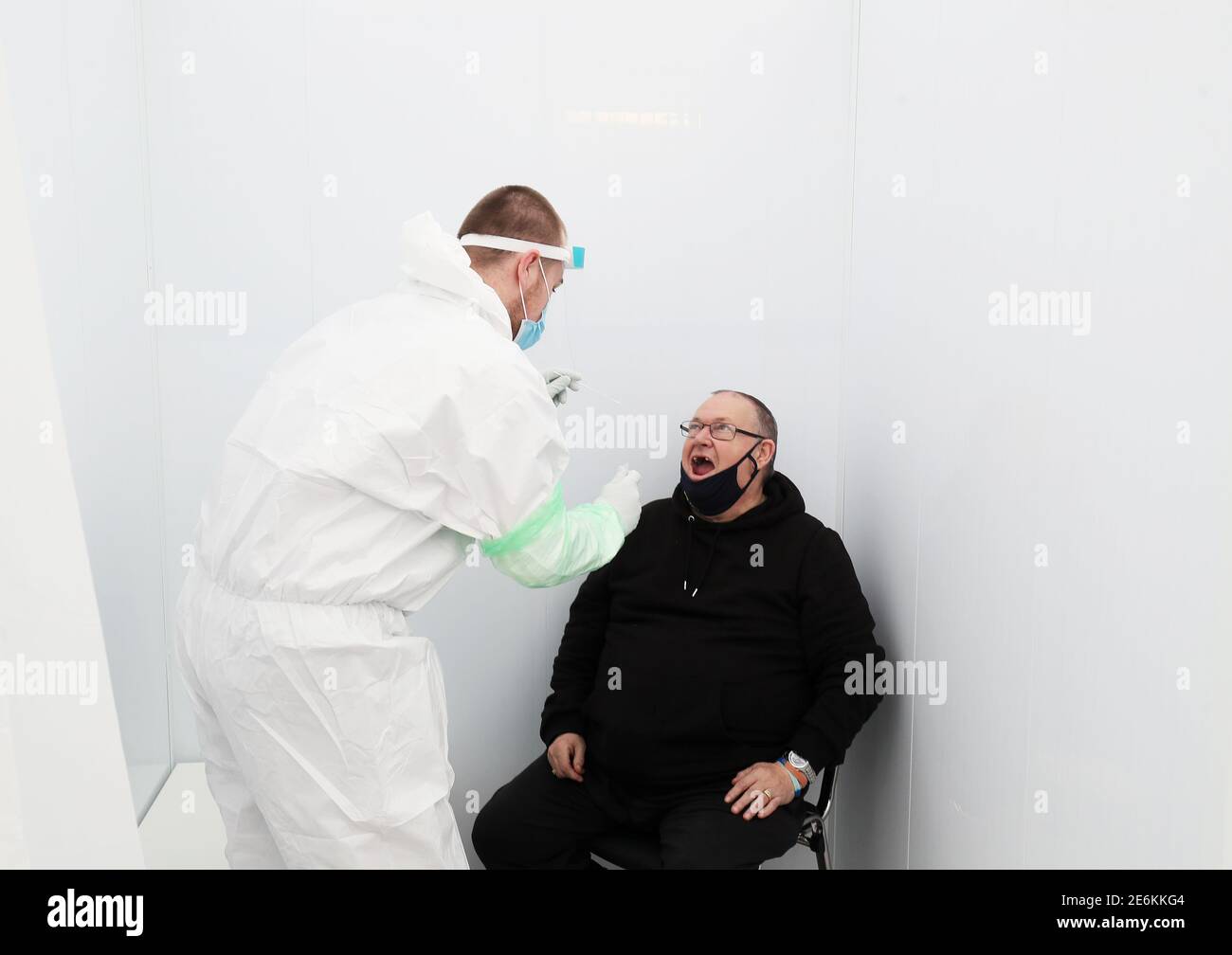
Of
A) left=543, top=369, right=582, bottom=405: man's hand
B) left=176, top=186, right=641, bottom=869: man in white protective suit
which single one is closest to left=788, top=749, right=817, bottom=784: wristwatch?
left=176, top=186, right=641, bottom=869: man in white protective suit

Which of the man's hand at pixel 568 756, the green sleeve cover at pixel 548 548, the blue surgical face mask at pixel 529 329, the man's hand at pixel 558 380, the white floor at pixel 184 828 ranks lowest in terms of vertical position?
the white floor at pixel 184 828

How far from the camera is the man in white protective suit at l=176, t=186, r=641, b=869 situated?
5.55 feet

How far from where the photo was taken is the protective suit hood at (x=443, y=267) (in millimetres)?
1859

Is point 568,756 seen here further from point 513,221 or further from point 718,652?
point 513,221

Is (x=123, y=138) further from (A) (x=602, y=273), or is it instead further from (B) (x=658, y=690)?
(B) (x=658, y=690)

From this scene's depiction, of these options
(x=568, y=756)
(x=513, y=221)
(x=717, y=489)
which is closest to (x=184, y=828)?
(x=568, y=756)

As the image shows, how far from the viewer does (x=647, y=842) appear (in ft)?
7.27

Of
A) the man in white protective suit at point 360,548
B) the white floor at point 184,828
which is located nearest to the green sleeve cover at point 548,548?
the man in white protective suit at point 360,548

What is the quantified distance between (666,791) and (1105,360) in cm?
131

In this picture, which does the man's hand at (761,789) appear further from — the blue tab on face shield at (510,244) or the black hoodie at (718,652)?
the blue tab on face shield at (510,244)

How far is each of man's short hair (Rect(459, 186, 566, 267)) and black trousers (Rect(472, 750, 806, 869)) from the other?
117 centimetres

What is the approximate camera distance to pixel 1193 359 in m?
1.22

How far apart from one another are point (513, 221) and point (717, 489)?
77 centimetres

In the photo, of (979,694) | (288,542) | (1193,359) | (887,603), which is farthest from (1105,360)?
(288,542)
